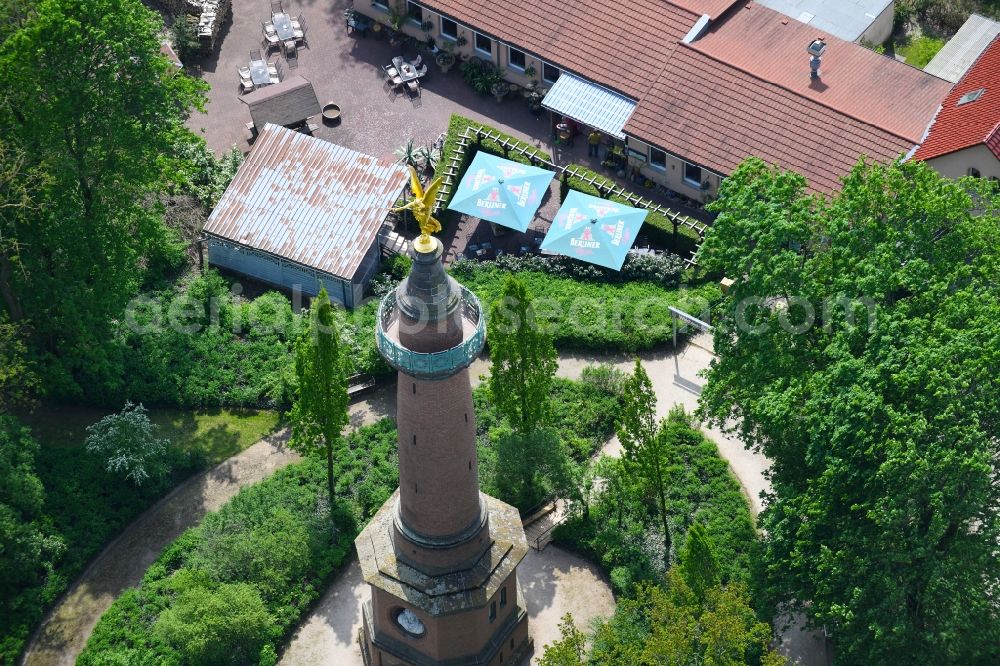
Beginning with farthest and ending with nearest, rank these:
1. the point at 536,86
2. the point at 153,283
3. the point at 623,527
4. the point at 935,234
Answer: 1. the point at 536,86
2. the point at 153,283
3. the point at 623,527
4. the point at 935,234

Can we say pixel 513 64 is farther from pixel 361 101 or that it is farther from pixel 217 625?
pixel 217 625

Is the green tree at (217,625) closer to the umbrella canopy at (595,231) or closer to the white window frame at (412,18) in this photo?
the umbrella canopy at (595,231)

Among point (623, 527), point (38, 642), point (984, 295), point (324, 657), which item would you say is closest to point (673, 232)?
point (623, 527)

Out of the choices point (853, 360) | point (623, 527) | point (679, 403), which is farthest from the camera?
point (679, 403)

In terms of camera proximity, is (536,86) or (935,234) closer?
(935,234)

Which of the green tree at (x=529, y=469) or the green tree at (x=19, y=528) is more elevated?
the green tree at (x=529, y=469)

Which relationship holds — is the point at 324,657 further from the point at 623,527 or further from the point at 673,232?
the point at 673,232

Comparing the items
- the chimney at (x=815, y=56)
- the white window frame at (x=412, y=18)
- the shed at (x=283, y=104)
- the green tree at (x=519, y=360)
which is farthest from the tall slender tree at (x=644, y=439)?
the white window frame at (x=412, y=18)
